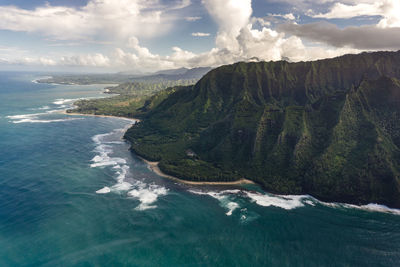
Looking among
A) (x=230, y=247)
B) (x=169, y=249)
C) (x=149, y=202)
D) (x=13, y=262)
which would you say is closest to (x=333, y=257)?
(x=230, y=247)

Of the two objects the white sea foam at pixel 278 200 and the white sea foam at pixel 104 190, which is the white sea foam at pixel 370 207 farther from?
the white sea foam at pixel 104 190

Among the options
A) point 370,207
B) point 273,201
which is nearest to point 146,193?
point 273,201

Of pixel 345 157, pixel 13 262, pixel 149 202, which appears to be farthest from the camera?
pixel 345 157

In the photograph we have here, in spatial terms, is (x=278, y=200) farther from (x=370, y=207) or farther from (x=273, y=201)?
(x=370, y=207)

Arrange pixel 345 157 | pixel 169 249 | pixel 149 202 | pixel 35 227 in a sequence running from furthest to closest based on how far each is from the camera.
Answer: pixel 345 157 → pixel 149 202 → pixel 35 227 → pixel 169 249

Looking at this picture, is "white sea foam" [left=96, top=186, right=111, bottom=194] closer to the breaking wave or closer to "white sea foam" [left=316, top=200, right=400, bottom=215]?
the breaking wave

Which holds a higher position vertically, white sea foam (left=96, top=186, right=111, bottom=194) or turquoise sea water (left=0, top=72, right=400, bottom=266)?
white sea foam (left=96, top=186, right=111, bottom=194)

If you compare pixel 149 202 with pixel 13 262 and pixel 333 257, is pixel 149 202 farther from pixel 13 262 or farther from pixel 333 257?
pixel 333 257

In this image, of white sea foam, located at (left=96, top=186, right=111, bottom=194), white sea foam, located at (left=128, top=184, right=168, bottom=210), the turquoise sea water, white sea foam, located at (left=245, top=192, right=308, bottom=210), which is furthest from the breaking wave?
white sea foam, located at (left=96, top=186, right=111, bottom=194)
